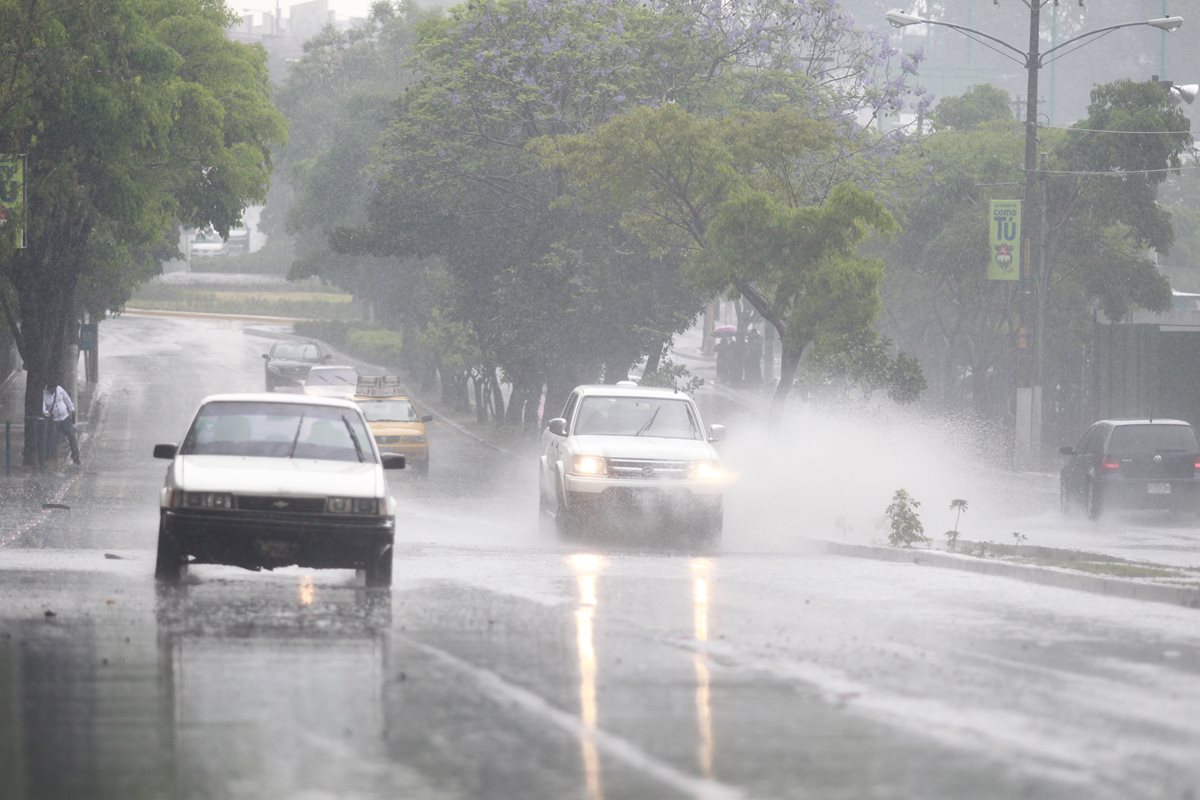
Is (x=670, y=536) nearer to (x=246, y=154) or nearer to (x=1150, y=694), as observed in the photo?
(x=1150, y=694)

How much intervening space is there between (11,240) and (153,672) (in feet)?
81.1

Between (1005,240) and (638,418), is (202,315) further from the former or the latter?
(638,418)

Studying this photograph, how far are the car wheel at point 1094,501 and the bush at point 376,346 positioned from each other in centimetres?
5503

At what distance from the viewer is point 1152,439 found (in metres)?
31.3

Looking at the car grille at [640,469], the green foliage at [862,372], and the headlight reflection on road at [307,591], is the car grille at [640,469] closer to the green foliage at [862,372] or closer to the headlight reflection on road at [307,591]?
the headlight reflection on road at [307,591]

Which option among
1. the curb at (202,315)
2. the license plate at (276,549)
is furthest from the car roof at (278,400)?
the curb at (202,315)

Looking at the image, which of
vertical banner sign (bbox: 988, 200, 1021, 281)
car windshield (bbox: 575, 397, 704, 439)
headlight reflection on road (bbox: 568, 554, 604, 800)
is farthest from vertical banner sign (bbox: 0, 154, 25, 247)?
vertical banner sign (bbox: 988, 200, 1021, 281)

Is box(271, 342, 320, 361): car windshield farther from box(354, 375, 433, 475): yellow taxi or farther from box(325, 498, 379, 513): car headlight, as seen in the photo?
box(325, 498, 379, 513): car headlight

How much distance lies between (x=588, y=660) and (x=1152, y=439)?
21045 millimetres

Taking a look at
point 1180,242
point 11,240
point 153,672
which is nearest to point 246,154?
point 11,240

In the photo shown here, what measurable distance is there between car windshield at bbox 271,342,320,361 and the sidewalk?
307 inches

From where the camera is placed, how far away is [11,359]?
72750 millimetres

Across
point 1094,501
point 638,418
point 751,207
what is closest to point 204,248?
point 751,207

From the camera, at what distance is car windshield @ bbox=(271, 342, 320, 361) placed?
6850 centimetres
